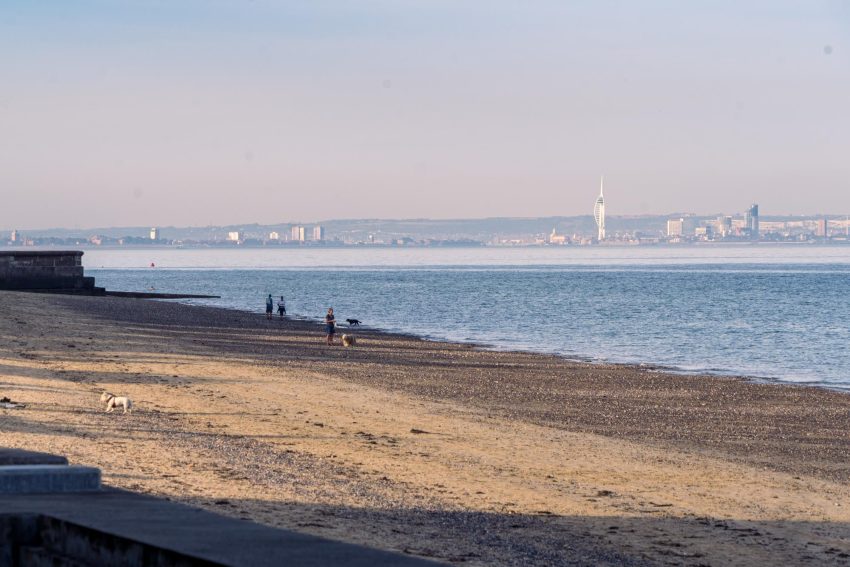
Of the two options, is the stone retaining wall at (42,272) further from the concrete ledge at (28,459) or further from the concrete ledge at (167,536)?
the concrete ledge at (167,536)

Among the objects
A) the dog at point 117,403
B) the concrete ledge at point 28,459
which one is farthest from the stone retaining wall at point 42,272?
the concrete ledge at point 28,459

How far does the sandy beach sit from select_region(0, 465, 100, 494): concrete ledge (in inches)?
109

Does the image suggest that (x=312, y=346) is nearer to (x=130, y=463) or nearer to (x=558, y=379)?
(x=558, y=379)

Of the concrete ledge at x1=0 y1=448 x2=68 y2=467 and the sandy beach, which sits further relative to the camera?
the sandy beach

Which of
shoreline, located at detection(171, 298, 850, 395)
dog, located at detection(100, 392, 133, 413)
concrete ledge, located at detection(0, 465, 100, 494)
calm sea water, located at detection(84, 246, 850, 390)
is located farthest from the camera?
calm sea water, located at detection(84, 246, 850, 390)

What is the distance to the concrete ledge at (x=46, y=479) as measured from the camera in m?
8.66

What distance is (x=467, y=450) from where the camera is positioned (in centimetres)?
1828

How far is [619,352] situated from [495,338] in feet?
29.6

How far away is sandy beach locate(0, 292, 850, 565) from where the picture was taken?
1223 cm

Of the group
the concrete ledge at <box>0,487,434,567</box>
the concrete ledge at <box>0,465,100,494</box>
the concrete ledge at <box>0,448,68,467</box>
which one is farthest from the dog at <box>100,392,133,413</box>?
the concrete ledge at <box>0,487,434,567</box>

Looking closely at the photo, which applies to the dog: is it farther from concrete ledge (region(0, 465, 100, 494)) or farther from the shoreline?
the shoreline

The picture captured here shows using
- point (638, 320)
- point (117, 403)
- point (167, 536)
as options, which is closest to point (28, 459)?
point (167, 536)

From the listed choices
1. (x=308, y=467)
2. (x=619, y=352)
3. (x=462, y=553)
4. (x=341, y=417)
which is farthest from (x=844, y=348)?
(x=462, y=553)

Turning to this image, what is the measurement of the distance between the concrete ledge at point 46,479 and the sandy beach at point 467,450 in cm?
278
